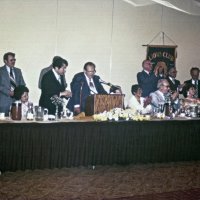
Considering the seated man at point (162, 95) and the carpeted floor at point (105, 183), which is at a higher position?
the seated man at point (162, 95)

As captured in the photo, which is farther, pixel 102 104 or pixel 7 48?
pixel 7 48

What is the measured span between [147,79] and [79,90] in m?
1.66

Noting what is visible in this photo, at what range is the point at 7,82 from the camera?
754cm

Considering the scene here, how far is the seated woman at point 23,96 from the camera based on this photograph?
21.1 ft

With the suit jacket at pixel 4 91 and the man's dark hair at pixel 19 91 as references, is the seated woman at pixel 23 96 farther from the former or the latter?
the suit jacket at pixel 4 91

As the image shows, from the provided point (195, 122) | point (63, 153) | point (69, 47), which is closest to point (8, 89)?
point (69, 47)

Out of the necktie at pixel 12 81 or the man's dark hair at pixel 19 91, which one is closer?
the man's dark hair at pixel 19 91

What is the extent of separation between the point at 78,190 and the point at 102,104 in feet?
5.29

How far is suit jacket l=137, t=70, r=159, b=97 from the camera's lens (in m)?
9.08

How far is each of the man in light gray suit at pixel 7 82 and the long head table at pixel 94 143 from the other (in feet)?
6.19

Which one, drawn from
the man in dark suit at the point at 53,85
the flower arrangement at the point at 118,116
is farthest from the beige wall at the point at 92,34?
the flower arrangement at the point at 118,116

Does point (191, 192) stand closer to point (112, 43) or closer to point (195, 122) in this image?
point (195, 122)

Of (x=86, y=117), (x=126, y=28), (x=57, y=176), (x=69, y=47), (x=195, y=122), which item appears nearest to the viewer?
(x=57, y=176)

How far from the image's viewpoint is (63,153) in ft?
19.8
